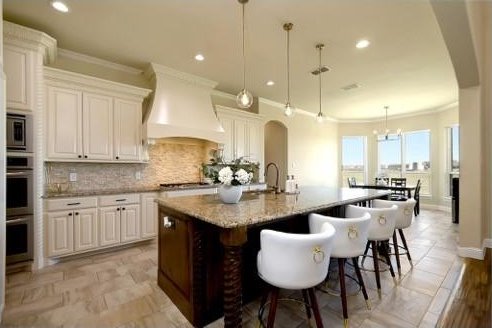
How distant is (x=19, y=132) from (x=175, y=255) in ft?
8.10

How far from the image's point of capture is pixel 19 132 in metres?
2.74

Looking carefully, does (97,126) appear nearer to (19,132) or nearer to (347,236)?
(19,132)

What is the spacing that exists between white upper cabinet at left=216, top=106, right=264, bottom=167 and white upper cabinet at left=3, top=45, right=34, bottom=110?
2.88 metres

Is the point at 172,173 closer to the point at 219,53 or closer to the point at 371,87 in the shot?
the point at 219,53

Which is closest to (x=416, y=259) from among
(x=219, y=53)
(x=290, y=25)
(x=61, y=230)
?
(x=290, y=25)

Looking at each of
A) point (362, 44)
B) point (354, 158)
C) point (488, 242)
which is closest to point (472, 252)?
point (488, 242)

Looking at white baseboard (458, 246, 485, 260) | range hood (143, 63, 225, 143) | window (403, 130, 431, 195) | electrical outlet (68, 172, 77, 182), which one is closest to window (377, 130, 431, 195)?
window (403, 130, 431, 195)

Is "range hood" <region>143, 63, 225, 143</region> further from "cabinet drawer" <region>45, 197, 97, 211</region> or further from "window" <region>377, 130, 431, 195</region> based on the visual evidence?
"window" <region>377, 130, 431, 195</region>

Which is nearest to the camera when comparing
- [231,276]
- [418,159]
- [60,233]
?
[231,276]

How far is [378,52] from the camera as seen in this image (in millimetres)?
3465

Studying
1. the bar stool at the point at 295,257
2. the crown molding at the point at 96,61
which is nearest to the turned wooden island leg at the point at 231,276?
the bar stool at the point at 295,257

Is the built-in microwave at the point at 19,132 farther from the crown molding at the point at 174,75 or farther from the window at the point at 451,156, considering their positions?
the window at the point at 451,156

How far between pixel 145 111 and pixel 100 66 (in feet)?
3.10

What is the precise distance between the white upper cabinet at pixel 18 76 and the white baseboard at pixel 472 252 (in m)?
6.02
